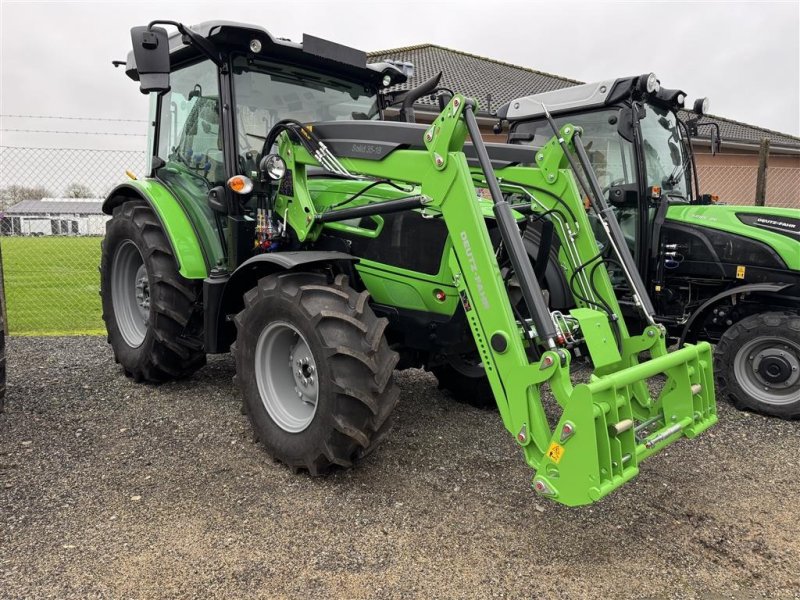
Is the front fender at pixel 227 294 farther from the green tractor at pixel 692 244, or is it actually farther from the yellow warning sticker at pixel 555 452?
the green tractor at pixel 692 244

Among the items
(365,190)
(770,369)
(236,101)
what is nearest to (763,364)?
(770,369)

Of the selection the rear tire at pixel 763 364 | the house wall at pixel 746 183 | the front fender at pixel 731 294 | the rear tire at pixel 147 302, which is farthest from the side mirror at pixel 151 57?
the house wall at pixel 746 183

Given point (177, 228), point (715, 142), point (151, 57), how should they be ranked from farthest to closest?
point (715, 142), point (177, 228), point (151, 57)

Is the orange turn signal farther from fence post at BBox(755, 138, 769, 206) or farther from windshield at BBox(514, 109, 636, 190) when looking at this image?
fence post at BBox(755, 138, 769, 206)

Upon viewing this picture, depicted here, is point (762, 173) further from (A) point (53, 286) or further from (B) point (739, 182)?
(A) point (53, 286)

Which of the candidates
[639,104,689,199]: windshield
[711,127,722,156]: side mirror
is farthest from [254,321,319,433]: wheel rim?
[711,127,722,156]: side mirror

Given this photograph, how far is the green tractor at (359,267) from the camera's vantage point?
8.81 ft

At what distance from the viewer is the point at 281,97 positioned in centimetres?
402

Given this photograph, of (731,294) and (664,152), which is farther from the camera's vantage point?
(664,152)

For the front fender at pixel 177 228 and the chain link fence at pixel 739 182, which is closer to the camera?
the front fender at pixel 177 228

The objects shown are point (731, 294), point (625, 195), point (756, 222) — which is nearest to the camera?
point (731, 294)

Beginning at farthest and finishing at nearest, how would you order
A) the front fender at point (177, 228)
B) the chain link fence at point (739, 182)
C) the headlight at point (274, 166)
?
the chain link fence at point (739, 182), the front fender at point (177, 228), the headlight at point (274, 166)

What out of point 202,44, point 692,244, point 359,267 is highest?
point 202,44

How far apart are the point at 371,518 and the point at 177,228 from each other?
246cm
